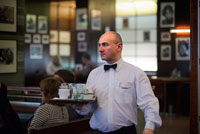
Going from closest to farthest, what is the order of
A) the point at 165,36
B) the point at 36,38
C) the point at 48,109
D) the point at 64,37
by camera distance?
the point at 48,109 < the point at 165,36 < the point at 36,38 < the point at 64,37

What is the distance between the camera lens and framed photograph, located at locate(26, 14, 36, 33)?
14508mm

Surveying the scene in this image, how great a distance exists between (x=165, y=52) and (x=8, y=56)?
6.23 metres

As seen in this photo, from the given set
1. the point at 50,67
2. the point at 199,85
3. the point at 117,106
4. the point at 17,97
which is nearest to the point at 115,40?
the point at 117,106

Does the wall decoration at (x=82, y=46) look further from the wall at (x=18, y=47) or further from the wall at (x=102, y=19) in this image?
the wall at (x=18, y=47)

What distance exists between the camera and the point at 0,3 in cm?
659

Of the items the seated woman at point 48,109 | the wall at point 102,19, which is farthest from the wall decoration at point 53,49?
the seated woman at point 48,109

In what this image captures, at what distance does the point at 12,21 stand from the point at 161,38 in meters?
6.15

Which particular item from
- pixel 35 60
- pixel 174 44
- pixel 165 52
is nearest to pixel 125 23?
pixel 165 52

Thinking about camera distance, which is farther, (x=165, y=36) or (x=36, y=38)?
(x=36, y=38)

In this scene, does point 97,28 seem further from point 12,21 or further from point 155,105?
point 155,105

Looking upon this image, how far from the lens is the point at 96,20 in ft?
46.1

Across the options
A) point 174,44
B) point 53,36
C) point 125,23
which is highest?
point 125,23

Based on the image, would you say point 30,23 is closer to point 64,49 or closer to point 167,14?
point 64,49

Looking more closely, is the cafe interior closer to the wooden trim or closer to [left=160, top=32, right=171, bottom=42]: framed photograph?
[left=160, top=32, right=171, bottom=42]: framed photograph
